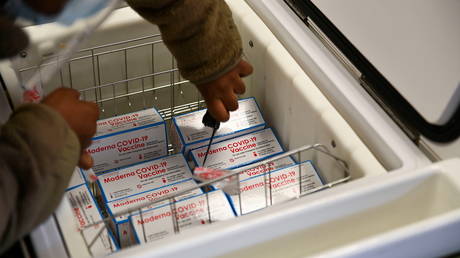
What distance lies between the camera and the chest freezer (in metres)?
0.92

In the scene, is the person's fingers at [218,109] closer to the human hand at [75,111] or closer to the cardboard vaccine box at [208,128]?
the cardboard vaccine box at [208,128]

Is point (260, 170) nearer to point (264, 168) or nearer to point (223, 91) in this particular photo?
point (264, 168)

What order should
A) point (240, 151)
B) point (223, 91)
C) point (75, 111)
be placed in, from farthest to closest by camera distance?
point (240, 151) < point (223, 91) < point (75, 111)

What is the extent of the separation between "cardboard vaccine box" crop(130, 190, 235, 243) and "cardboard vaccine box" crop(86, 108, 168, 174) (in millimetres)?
240

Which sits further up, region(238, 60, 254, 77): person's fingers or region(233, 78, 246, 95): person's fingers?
region(238, 60, 254, 77): person's fingers

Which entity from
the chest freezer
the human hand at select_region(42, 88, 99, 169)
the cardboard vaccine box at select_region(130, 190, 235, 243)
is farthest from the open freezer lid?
the human hand at select_region(42, 88, 99, 169)

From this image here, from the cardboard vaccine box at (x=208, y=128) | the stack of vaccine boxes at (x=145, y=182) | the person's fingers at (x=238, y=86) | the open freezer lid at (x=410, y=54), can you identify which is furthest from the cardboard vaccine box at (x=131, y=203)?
the open freezer lid at (x=410, y=54)

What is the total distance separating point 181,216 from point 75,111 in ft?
0.88

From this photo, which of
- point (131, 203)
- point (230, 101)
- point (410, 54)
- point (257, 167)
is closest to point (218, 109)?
point (230, 101)

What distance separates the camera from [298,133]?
50.8 inches

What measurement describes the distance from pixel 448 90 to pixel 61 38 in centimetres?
78

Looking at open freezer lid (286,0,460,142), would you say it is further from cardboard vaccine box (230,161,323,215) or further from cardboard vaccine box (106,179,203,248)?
cardboard vaccine box (106,179,203,248)

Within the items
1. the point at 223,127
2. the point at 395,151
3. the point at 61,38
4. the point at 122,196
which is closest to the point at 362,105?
the point at 395,151

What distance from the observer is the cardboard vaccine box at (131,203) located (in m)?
1.10
